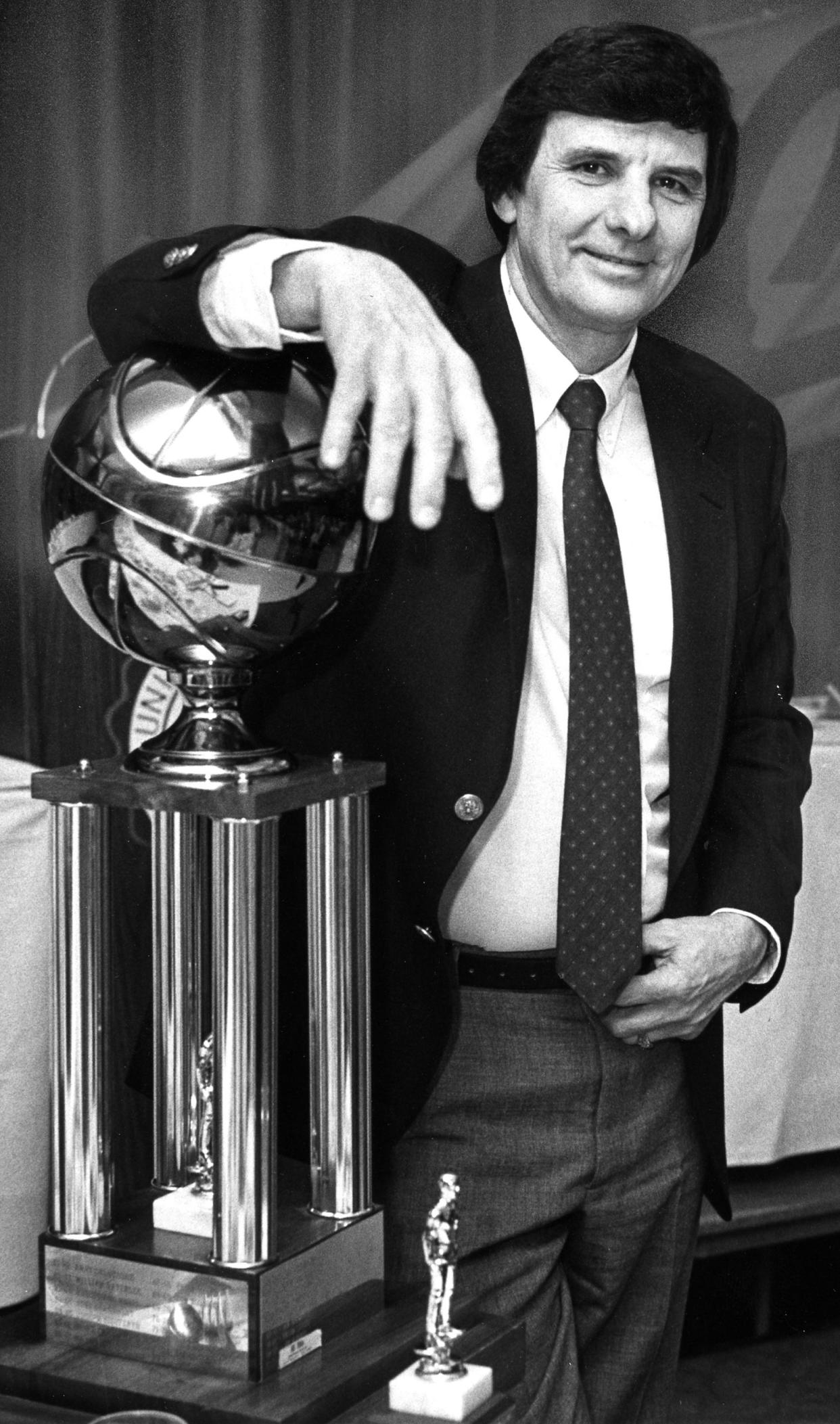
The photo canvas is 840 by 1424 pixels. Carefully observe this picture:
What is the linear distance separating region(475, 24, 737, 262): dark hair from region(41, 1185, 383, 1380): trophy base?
925 mm

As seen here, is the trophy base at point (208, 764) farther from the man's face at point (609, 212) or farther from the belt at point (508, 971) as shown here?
the man's face at point (609, 212)

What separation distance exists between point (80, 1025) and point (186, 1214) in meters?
0.15

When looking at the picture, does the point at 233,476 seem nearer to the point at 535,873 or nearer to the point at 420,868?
the point at 420,868

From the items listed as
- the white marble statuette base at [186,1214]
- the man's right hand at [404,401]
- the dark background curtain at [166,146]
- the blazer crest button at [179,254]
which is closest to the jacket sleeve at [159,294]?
the blazer crest button at [179,254]

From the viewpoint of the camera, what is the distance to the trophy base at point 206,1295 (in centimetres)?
107

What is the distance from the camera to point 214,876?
1069 millimetres

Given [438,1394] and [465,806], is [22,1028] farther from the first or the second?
[438,1394]

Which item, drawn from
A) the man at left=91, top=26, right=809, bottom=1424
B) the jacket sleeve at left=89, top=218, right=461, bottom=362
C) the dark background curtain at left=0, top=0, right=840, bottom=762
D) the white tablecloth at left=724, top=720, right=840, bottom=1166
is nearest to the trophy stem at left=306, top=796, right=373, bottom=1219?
the man at left=91, top=26, right=809, bottom=1424

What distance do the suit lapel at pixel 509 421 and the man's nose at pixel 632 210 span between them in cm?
13

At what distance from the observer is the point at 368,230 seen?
1426 millimetres

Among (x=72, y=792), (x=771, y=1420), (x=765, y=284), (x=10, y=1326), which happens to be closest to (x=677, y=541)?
(x=72, y=792)

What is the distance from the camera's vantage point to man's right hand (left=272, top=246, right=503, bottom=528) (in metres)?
1.01

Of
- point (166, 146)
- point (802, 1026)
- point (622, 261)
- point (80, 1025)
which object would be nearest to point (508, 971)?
point (80, 1025)

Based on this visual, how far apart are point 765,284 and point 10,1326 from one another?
2.06m
